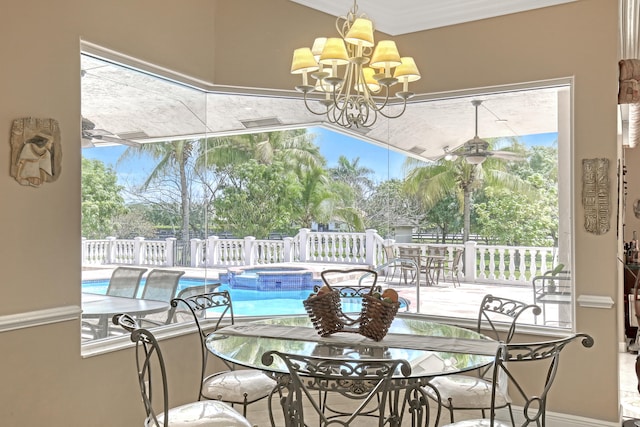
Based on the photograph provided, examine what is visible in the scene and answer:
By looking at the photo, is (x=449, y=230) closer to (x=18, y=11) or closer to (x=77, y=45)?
(x=77, y=45)

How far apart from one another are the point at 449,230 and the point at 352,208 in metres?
0.83

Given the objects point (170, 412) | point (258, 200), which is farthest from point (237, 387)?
point (258, 200)

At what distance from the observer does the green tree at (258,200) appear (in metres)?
4.35

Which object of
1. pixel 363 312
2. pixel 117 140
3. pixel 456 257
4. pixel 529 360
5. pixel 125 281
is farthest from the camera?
pixel 456 257

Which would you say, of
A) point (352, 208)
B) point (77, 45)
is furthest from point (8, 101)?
point (352, 208)

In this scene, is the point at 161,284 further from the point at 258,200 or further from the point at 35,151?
the point at 35,151

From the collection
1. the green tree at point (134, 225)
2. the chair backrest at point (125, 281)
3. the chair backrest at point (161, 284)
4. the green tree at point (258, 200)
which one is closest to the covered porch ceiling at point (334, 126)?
the green tree at point (258, 200)

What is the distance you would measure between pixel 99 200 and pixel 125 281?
1.95 ft

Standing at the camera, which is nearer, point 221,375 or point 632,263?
point 221,375

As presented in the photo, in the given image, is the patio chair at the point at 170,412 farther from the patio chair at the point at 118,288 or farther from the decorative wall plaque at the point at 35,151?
the decorative wall plaque at the point at 35,151

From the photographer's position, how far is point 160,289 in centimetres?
375

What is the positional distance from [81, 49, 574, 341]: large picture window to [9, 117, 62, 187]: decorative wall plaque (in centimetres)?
32

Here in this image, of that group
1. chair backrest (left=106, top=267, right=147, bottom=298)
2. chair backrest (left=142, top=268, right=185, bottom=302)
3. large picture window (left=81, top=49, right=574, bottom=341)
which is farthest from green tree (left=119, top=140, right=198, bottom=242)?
chair backrest (left=106, top=267, right=147, bottom=298)

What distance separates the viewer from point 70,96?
2898 mm
